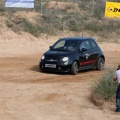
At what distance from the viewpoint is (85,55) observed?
73.7 feet

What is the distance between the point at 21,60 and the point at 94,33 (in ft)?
48.3

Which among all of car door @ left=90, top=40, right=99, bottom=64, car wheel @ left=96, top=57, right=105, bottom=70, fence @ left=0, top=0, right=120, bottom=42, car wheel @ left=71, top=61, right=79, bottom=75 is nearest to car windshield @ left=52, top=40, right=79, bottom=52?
car wheel @ left=71, top=61, right=79, bottom=75

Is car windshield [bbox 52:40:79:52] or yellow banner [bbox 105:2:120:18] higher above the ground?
car windshield [bbox 52:40:79:52]

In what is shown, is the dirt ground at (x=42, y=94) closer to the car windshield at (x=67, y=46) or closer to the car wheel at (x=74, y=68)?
the car wheel at (x=74, y=68)

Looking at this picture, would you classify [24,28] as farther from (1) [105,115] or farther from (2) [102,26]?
(1) [105,115]

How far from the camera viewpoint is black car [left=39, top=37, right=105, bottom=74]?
21.6 m

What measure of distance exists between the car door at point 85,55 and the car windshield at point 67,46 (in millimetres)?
305

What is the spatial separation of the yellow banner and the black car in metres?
19.4

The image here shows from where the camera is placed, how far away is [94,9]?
47.7 meters

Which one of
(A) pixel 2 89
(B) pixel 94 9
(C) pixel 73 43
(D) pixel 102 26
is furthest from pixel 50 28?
(A) pixel 2 89

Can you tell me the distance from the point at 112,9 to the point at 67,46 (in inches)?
847

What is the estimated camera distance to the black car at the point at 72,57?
70.8ft

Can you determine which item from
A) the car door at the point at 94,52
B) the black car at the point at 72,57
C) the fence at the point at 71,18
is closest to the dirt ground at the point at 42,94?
the black car at the point at 72,57

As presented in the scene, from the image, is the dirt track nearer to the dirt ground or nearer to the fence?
the dirt ground
